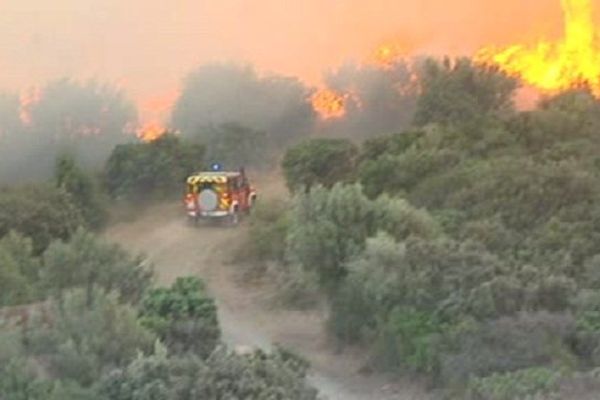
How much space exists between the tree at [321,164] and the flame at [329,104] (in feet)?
24.2

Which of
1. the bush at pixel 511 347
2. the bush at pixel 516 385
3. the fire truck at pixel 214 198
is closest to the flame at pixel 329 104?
the fire truck at pixel 214 198

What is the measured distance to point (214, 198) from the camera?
28.0 meters

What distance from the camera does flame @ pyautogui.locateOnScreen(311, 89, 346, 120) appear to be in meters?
36.8

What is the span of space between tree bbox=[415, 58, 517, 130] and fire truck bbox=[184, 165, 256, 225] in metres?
6.99

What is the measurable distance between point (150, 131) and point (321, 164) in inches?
307

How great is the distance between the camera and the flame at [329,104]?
121ft

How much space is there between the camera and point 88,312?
1598cm

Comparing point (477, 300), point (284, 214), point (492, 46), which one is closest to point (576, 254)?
point (477, 300)

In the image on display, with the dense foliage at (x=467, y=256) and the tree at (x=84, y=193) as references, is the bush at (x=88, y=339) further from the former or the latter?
the tree at (x=84, y=193)

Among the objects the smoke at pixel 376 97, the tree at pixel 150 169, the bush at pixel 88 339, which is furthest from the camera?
the smoke at pixel 376 97

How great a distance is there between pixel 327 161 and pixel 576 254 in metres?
9.95

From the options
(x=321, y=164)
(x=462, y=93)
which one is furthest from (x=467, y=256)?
(x=462, y=93)

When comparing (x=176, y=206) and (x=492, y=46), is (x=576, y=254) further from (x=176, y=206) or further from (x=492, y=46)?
(x=492, y=46)

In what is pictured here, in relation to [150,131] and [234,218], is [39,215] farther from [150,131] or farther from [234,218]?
[150,131]
